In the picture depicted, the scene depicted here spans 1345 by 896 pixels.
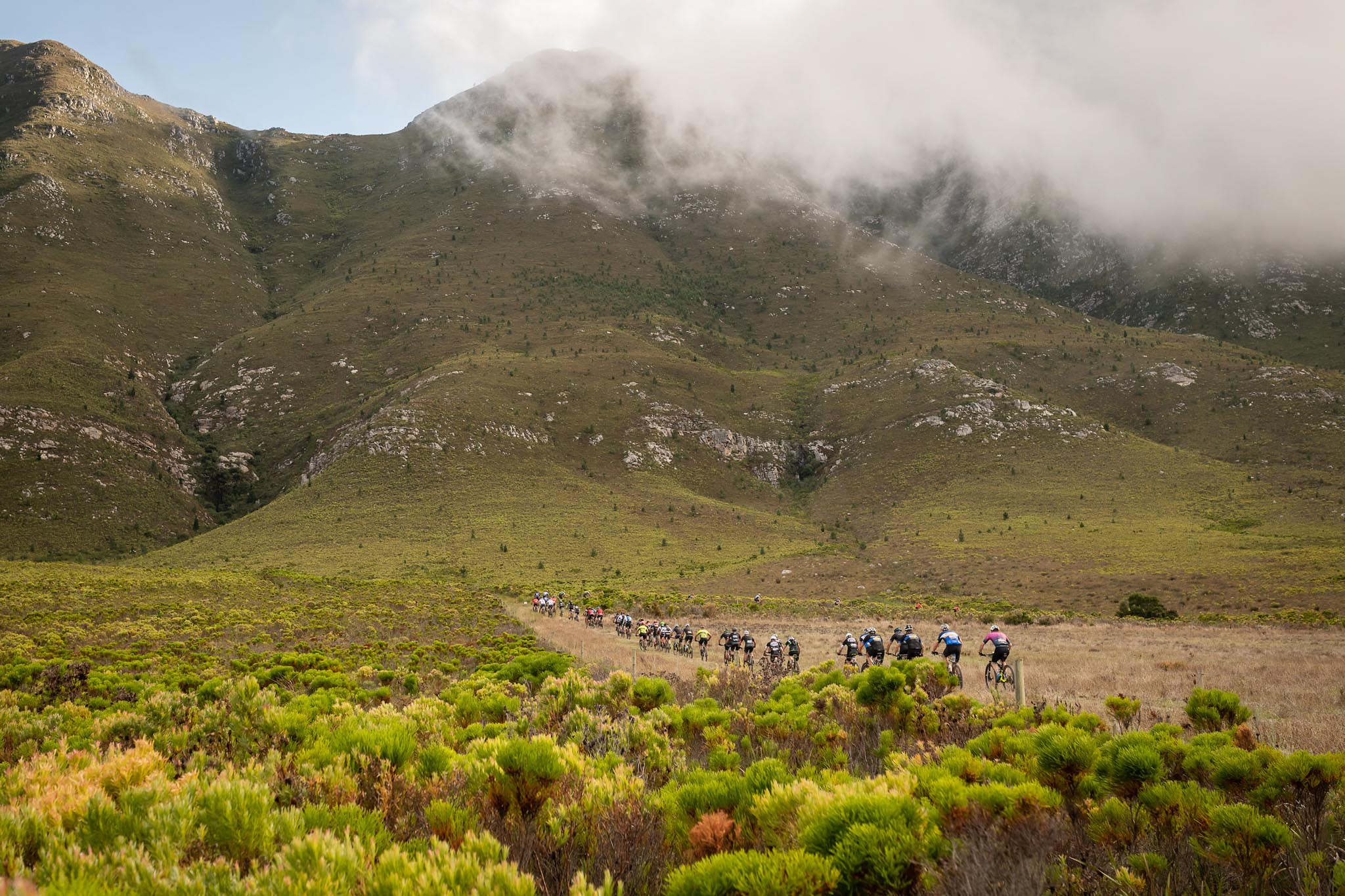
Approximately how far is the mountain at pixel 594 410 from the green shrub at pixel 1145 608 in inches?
103

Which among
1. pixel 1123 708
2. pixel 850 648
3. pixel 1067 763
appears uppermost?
pixel 1067 763

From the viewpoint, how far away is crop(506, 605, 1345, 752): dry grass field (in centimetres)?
1264

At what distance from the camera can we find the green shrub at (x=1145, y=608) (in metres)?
36.4

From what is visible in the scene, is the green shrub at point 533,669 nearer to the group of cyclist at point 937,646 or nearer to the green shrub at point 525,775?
the green shrub at point 525,775

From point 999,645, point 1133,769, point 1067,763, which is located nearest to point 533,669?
point 1067,763

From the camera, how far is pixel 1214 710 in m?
6.97

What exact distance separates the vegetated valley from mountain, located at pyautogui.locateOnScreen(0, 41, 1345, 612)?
774 mm

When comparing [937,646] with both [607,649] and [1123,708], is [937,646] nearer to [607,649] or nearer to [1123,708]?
[1123,708]

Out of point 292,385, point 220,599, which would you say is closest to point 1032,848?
point 220,599

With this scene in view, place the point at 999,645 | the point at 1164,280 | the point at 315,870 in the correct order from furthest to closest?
1. the point at 1164,280
2. the point at 999,645
3. the point at 315,870

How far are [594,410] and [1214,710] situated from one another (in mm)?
85638

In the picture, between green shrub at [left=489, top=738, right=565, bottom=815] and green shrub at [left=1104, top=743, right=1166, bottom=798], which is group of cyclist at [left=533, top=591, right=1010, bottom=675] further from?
green shrub at [left=489, top=738, right=565, bottom=815]

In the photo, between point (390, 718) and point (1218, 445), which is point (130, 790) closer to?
point (390, 718)

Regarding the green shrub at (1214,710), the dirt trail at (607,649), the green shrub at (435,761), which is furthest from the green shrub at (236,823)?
the dirt trail at (607,649)
